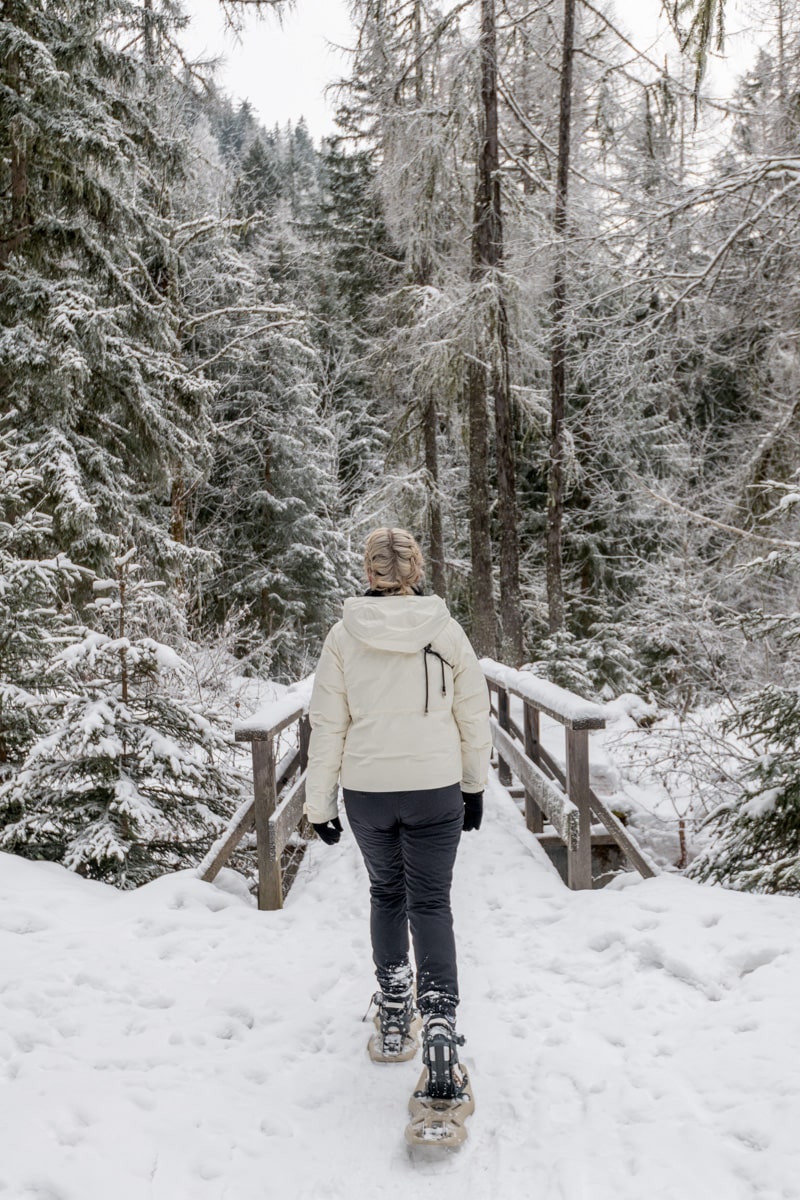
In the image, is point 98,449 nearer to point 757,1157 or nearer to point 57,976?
point 57,976

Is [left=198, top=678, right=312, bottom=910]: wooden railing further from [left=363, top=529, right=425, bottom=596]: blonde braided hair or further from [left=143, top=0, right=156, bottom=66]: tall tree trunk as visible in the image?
[left=143, top=0, right=156, bottom=66]: tall tree trunk

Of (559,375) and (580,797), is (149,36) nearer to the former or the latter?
(559,375)

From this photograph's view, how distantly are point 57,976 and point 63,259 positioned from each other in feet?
31.0

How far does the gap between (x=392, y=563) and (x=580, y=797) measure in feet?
8.18

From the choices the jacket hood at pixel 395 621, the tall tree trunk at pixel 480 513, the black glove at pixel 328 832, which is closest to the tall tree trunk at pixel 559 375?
the tall tree trunk at pixel 480 513

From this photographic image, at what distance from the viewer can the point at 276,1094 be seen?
274 centimetres

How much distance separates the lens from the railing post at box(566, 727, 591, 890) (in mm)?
4625

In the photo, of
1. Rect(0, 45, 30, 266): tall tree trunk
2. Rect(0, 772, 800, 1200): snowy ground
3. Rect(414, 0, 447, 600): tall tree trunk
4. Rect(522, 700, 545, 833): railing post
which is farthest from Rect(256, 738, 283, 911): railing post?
Rect(414, 0, 447, 600): tall tree trunk

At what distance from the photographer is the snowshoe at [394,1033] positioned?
9.78 feet

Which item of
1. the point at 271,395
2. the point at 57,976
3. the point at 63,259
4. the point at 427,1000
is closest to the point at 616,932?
the point at 427,1000

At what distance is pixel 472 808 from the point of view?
2988 millimetres

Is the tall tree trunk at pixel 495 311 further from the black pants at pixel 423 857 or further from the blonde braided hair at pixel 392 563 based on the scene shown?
the black pants at pixel 423 857

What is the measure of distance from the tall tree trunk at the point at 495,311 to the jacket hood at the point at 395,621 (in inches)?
424

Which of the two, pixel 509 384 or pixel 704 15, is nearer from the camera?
pixel 704 15
